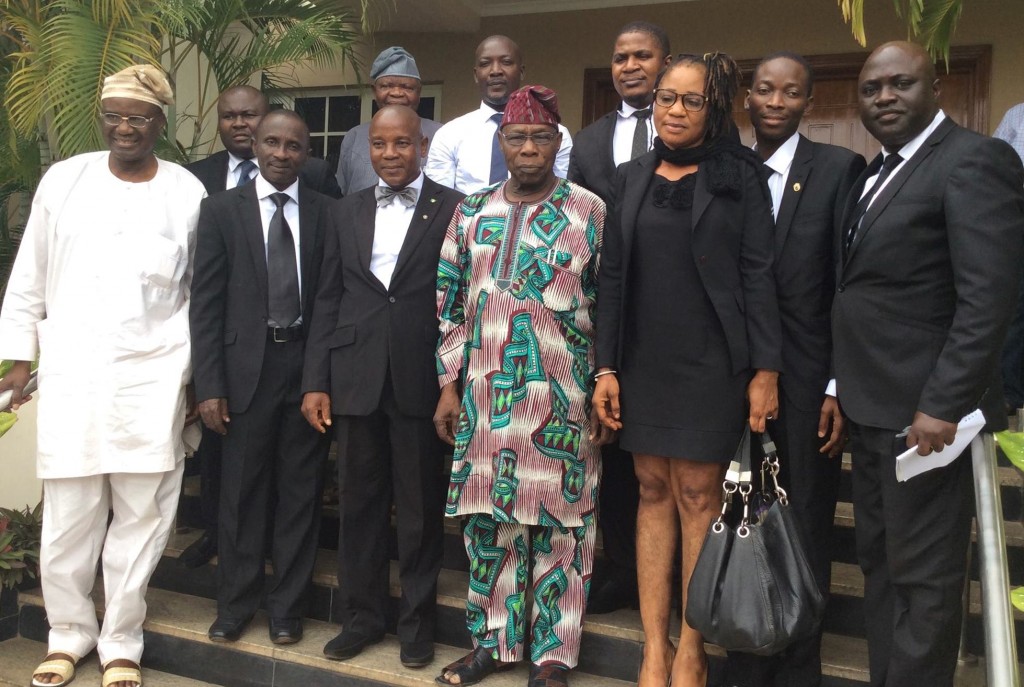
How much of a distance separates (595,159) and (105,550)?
A: 8.28 ft

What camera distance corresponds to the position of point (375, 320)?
3.80 meters

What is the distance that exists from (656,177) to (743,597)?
4.64ft

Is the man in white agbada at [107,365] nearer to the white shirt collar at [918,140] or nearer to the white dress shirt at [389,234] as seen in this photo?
the white dress shirt at [389,234]

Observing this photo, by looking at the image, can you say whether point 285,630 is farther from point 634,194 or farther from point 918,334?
point 918,334

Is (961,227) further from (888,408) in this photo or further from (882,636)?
(882,636)

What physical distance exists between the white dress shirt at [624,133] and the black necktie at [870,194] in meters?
1.07

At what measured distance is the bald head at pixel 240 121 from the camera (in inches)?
191

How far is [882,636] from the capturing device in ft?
10.0

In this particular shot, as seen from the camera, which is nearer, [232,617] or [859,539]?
[859,539]

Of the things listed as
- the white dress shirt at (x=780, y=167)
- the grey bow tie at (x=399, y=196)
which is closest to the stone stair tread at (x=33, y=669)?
the grey bow tie at (x=399, y=196)

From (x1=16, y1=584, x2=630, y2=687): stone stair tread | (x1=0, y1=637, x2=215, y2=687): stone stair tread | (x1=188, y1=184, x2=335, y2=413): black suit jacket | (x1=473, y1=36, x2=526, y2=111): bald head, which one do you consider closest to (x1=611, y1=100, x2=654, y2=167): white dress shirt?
(x1=473, y1=36, x2=526, y2=111): bald head

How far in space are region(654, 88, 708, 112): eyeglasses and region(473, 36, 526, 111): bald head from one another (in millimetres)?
1665

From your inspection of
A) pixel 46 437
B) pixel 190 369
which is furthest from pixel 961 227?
pixel 46 437

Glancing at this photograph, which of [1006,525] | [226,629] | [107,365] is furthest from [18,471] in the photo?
[1006,525]
